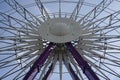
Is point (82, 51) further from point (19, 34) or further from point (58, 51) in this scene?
point (19, 34)

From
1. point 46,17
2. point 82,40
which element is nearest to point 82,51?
point 82,40

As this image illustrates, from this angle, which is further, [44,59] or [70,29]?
[70,29]

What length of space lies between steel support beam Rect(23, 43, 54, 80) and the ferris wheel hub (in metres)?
0.93

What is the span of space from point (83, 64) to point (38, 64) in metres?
3.90

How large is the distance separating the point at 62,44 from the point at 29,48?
3.35 metres

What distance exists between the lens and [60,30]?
3030cm

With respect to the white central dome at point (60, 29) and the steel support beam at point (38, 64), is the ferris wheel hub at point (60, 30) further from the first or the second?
the steel support beam at point (38, 64)

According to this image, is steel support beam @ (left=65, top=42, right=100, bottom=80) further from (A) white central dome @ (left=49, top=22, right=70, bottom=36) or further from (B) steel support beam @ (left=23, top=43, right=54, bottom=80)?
(B) steel support beam @ (left=23, top=43, right=54, bottom=80)

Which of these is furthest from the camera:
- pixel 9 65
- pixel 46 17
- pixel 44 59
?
pixel 46 17

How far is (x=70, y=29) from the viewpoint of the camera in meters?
31.0

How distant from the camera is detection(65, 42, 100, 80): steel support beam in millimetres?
25719

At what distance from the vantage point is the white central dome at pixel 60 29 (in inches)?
1190

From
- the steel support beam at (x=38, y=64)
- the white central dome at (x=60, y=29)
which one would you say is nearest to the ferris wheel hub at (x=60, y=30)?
the white central dome at (x=60, y=29)

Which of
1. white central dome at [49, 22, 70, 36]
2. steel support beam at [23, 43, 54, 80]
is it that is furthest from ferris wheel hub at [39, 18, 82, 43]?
steel support beam at [23, 43, 54, 80]
